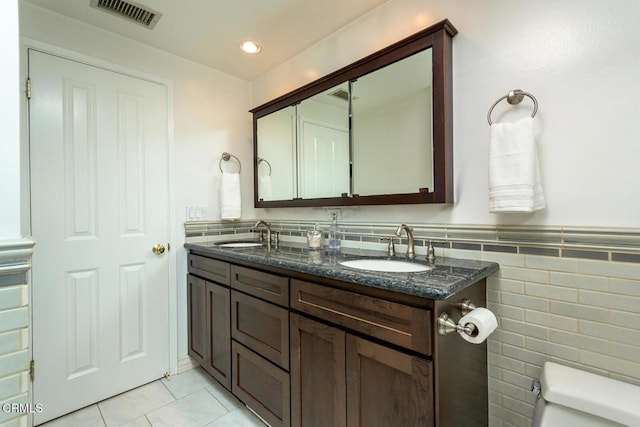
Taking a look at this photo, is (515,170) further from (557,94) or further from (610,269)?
(610,269)

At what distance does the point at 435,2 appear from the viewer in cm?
147

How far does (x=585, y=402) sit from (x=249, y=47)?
2492 mm

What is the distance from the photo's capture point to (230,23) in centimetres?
183

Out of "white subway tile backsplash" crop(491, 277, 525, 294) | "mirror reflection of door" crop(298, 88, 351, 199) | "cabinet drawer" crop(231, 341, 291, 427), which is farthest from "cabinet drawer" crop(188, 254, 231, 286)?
"white subway tile backsplash" crop(491, 277, 525, 294)

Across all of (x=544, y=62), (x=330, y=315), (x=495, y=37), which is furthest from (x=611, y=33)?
(x=330, y=315)

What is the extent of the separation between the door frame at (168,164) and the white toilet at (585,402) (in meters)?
2.17

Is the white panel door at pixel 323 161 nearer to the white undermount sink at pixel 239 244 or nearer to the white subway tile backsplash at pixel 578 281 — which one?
the white undermount sink at pixel 239 244

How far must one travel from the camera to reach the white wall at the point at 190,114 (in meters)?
1.85

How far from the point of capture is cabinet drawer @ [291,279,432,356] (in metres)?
0.94

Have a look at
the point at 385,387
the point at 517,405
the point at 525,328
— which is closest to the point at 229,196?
the point at 385,387

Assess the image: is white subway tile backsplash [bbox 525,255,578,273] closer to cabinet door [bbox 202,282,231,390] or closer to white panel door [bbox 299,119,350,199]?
white panel door [bbox 299,119,350,199]

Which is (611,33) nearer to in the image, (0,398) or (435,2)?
(435,2)

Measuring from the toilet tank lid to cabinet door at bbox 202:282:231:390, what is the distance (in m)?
1.53

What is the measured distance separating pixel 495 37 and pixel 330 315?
140 centimetres
